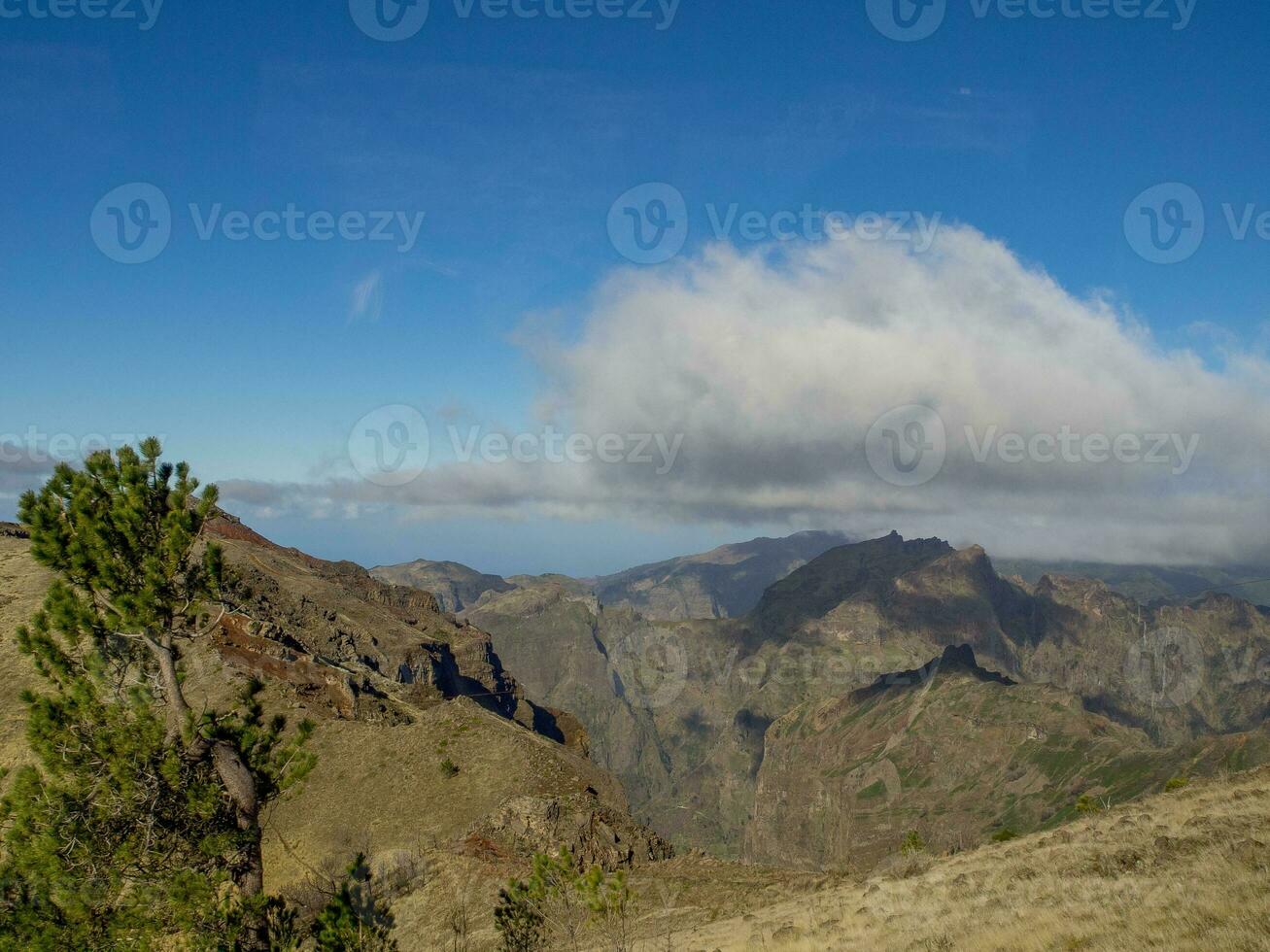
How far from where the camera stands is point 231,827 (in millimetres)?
20750

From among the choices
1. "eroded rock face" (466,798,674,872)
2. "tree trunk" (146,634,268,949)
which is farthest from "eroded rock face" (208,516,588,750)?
"eroded rock face" (466,798,674,872)

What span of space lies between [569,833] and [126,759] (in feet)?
104

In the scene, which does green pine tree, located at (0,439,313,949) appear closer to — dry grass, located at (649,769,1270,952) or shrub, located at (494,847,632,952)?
shrub, located at (494,847,632,952)

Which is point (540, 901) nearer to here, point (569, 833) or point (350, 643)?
point (569, 833)

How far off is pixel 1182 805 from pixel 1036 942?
2680 cm

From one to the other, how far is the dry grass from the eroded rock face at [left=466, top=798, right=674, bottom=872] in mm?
13227

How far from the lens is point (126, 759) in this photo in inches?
765

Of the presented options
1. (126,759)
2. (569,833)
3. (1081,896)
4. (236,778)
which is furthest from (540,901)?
(569,833)

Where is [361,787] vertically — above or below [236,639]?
below

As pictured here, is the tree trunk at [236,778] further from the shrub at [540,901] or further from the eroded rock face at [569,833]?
the eroded rock face at [569,833]

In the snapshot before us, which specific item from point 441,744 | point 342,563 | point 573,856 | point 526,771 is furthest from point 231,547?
point 573,856

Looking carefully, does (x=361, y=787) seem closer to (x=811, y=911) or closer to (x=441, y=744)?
(x=441, y=744)

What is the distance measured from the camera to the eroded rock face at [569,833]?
147 ft

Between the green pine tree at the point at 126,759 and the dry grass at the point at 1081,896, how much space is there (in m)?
17.4
